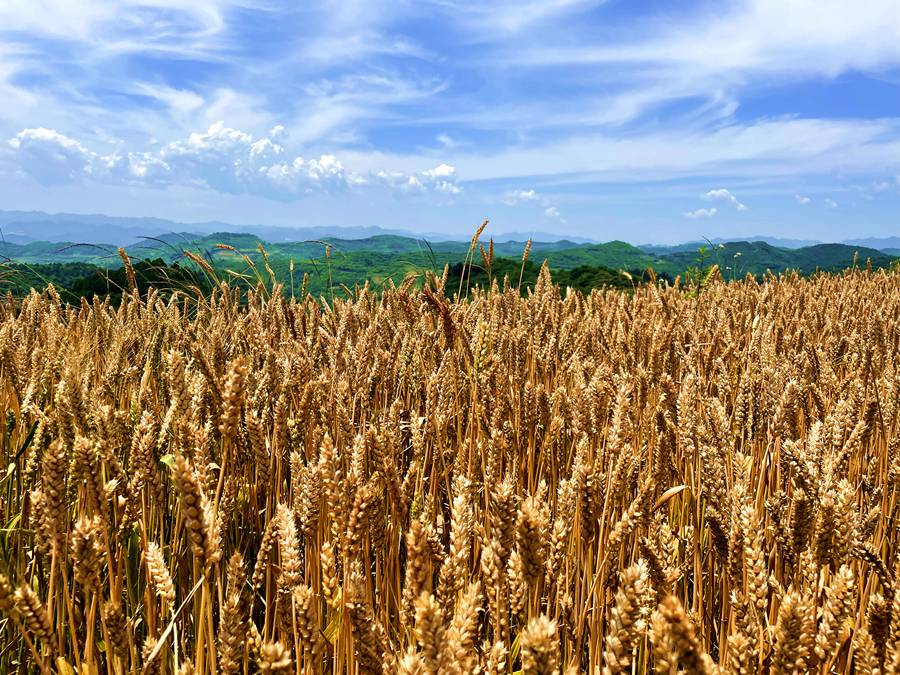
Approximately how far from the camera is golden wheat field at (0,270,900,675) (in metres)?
0.85

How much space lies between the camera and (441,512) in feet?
5.17

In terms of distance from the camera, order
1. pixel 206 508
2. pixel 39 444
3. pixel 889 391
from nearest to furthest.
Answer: pixel 206 508, pixel 39 444, pixel 889 391

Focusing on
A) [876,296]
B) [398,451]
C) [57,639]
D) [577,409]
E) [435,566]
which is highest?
[876,296]

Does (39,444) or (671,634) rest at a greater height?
(671,634)

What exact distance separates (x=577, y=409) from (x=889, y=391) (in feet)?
3.60

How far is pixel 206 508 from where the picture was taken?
821 millimetres

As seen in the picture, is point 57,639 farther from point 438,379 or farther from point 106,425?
point 438,379

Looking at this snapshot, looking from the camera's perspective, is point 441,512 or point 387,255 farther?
point 387,255

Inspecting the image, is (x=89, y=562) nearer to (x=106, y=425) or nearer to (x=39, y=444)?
(x=106, y=425)

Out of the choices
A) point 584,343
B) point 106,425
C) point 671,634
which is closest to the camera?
point 671,634

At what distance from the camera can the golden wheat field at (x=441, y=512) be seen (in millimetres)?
855

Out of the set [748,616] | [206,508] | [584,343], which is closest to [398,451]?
[206,508]

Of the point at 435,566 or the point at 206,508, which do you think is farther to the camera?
the point at 435,566

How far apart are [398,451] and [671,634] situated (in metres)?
1.11
